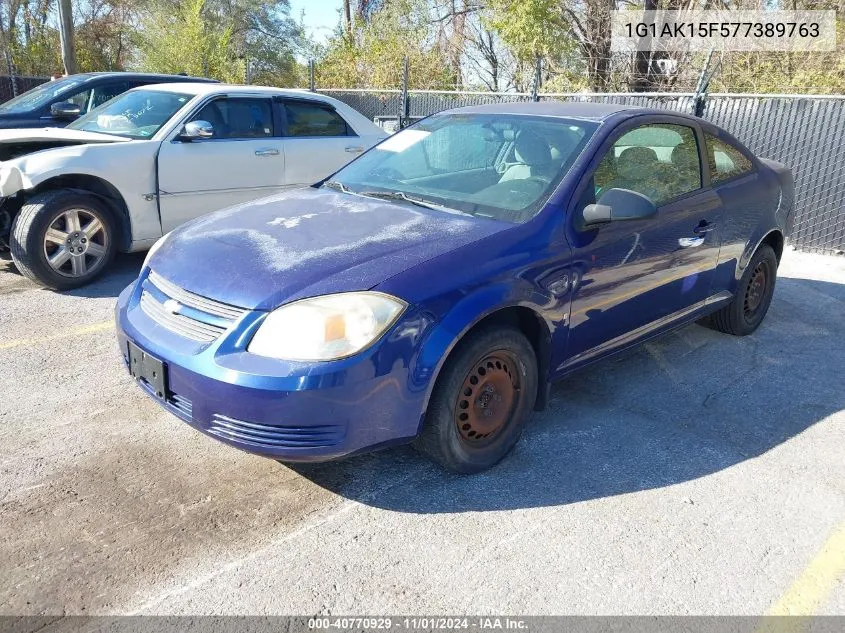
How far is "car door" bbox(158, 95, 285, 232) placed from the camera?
596cm

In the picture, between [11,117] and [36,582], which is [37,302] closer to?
[36,582]

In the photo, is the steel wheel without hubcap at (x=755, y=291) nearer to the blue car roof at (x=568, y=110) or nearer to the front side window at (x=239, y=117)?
the blue car roof at (x=568, y=110)

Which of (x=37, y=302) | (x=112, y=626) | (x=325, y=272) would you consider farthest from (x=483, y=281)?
(x=37, y=302)

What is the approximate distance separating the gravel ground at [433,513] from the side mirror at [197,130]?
2.45 m

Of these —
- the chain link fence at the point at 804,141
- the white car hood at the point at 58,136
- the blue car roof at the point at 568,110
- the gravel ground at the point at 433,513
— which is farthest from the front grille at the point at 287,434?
the chain link fence at the point at 804,141

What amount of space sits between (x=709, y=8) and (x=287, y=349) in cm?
1559

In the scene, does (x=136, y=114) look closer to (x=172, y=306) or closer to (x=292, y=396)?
(x=172, y=306)

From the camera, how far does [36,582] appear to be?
2.38 metres

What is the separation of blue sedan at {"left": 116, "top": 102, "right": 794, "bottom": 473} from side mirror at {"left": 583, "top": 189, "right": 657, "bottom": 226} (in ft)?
0.03

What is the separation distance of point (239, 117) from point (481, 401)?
4521mm

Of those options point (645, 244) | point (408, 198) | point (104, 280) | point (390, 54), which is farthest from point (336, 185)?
point (390, 54)

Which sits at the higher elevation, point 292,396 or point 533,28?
point 533,28

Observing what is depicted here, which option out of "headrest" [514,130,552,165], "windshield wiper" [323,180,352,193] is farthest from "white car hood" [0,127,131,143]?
"headrest" [514,130,552,165]

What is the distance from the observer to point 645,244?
3.70 metres
